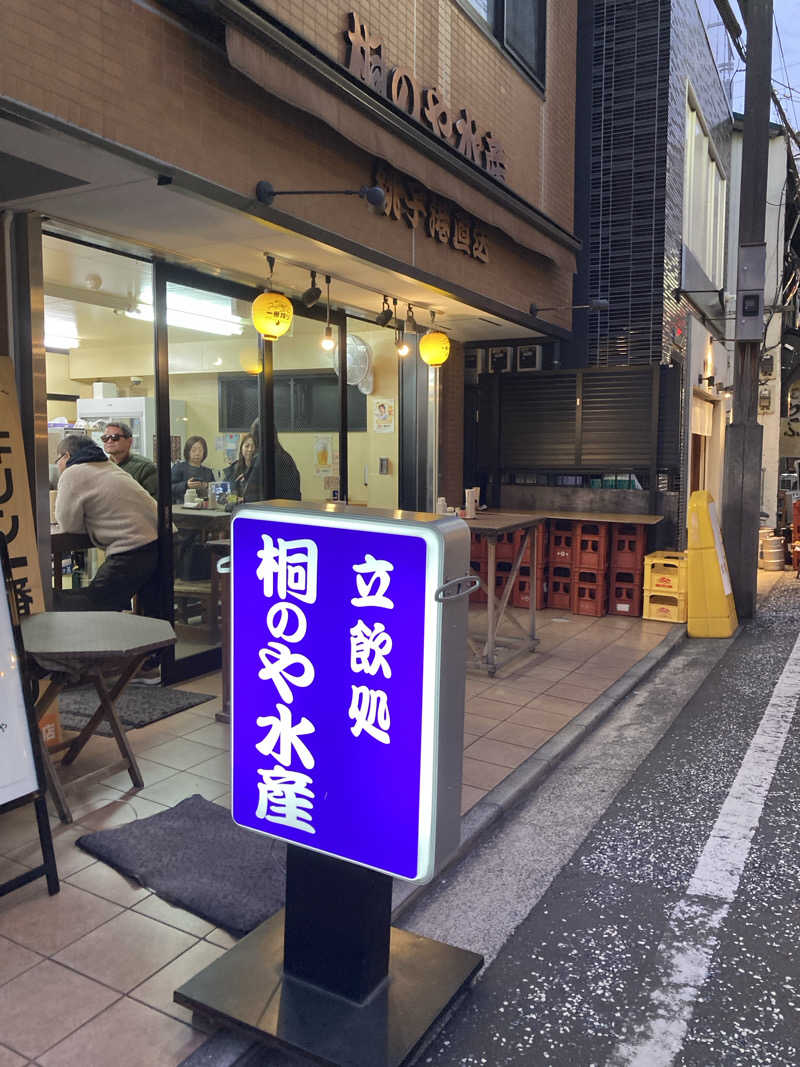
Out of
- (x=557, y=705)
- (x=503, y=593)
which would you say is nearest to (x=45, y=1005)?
(x=557, y=705)

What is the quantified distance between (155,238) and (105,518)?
2125mm

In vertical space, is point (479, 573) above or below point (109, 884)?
above

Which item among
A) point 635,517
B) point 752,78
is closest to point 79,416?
→ point 635,517

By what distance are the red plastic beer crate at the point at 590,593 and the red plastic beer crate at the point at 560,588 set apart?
0.12m

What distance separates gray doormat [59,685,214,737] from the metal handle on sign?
3751mm

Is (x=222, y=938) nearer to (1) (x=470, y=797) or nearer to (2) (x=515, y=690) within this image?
(1) (x=470, y=797)

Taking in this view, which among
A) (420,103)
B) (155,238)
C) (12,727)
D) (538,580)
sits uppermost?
(420,103)

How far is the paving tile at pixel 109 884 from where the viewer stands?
3443mm

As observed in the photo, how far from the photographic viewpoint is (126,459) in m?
7.00

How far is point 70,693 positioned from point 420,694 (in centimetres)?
492

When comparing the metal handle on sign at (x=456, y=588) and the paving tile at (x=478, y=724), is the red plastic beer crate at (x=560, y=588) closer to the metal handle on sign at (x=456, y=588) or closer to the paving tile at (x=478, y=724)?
the paving tile at (x=478, y=724)

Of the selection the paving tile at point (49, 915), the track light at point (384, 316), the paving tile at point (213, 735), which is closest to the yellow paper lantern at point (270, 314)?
the track light at point (384, 316)

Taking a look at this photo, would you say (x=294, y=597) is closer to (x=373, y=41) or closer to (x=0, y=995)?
(x=0, y=995)

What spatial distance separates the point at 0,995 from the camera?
2.80 meters
